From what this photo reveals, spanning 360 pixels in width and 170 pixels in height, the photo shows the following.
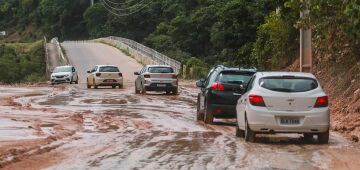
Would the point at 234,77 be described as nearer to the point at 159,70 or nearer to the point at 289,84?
the point at 289,84

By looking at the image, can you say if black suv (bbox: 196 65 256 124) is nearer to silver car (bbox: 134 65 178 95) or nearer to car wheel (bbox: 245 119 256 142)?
car wheel (bbox: 245 119 256 142)

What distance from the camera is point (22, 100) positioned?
1268 inches

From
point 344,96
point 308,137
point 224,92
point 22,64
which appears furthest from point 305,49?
point 22,64

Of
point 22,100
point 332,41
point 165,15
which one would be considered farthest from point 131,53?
point 332,41

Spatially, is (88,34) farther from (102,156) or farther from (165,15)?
(102,156)

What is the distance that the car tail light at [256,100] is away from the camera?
16.3 metres

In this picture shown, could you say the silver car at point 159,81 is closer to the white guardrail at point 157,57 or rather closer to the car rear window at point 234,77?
the car rear window at point 234,77

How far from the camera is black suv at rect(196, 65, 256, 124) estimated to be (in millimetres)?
21234

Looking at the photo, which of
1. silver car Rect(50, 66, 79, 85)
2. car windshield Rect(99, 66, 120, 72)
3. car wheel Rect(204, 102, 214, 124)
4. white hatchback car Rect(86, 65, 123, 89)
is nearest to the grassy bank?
silver car Rect(50, 66, 79, 85)

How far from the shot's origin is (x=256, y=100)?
16391 mm

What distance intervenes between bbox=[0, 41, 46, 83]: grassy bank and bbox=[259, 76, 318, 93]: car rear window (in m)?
51.9

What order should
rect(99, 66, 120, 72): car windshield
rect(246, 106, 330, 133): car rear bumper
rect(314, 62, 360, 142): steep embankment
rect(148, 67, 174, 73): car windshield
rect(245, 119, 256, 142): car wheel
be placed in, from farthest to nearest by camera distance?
rect(99, 66, 120, 72): car windshield, rect(148, 67, 174, 73): car windshield, rect(314, 62, 360, 142): steep embankment, rect(245, 119, 256, 142): car wheel, rect(246, 106, 330, 133): car rear bumper

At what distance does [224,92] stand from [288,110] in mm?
5211

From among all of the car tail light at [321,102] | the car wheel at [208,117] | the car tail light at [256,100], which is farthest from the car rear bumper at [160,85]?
the car tail light at [321,102]
